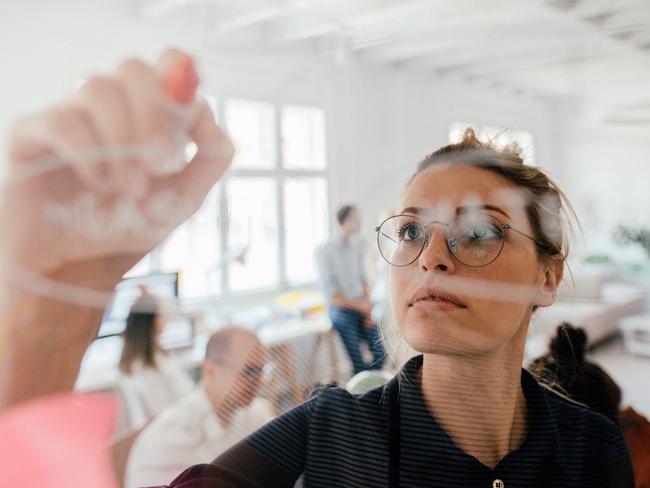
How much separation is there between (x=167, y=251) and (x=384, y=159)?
0.25 metres

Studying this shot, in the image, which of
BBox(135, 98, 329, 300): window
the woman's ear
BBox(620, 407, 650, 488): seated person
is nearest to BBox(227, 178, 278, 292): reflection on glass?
BBox(135, 98, 329, 300): window

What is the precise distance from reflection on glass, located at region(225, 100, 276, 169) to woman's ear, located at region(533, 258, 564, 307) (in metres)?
0.27

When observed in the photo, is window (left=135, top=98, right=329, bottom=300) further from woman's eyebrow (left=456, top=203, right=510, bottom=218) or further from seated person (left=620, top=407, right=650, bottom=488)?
seated person (left=620, top=407, right=650, bottom=488)

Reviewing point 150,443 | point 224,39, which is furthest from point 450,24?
point 150,443

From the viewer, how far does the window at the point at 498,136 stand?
0.47m

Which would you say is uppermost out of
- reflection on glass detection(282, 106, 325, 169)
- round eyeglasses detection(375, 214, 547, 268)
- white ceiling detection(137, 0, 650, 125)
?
white ceiling detection(137, 0, 650, 125)

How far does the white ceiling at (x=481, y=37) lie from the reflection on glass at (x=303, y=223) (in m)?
0.11

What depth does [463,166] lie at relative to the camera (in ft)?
1.41

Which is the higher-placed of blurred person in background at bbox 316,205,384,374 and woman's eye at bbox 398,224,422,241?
woman's eye at bbox 398,224,422,241

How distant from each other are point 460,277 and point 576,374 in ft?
1.08

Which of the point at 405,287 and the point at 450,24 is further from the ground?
the point at 450,24

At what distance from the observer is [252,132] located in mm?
383

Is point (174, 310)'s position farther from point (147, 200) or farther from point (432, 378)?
point (432, 378)

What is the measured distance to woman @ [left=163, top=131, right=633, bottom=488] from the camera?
0.41 meters
